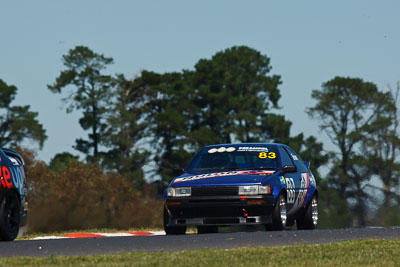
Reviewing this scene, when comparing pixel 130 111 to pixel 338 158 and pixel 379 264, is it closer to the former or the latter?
pixel 338 158

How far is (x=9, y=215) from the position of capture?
14234mm

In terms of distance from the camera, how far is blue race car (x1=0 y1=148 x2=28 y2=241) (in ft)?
45.8

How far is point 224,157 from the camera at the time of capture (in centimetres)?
1681

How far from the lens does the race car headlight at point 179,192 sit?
51.6ft

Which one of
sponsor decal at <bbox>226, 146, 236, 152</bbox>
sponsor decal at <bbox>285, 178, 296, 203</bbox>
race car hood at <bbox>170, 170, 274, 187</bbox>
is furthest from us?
sponsor decal at <bbox>226, 146, 236, 152</bbox>

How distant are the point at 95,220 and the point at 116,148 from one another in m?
42.5

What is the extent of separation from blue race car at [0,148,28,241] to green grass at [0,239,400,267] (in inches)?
125

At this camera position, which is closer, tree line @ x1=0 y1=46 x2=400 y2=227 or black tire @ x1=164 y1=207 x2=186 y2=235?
black tire @ x1=164 y1=207 x2=186 y2=235

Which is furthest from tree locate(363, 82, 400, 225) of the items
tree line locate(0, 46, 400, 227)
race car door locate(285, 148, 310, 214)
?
race car door locate(285, 148, 310, 214)

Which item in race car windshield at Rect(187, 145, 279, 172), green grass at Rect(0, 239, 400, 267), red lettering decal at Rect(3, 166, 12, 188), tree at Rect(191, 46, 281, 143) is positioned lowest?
green grass at Rect(0, 239, 400, 267)

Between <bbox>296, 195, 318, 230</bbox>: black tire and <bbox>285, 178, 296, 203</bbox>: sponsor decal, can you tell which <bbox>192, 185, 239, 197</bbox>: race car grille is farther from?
<bbox>296, 195, 318, 230</bbox>: black tire

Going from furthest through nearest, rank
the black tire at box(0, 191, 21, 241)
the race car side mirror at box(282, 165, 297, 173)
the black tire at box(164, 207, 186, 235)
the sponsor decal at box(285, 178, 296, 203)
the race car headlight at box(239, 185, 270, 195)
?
the sponsor decal at box(285, 178, 296, 203), the race car side mirror at box(282, 165, 297, 173), the black tire at box(164, 207, 186, 235), the race car headlight at box(239, 185, 270, 195), the black tire at box(0, 191, 21, 241)

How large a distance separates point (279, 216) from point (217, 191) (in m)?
1.08

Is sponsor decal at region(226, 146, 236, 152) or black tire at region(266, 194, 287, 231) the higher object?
sponsor decal at region(226, 146, 236, 152)
